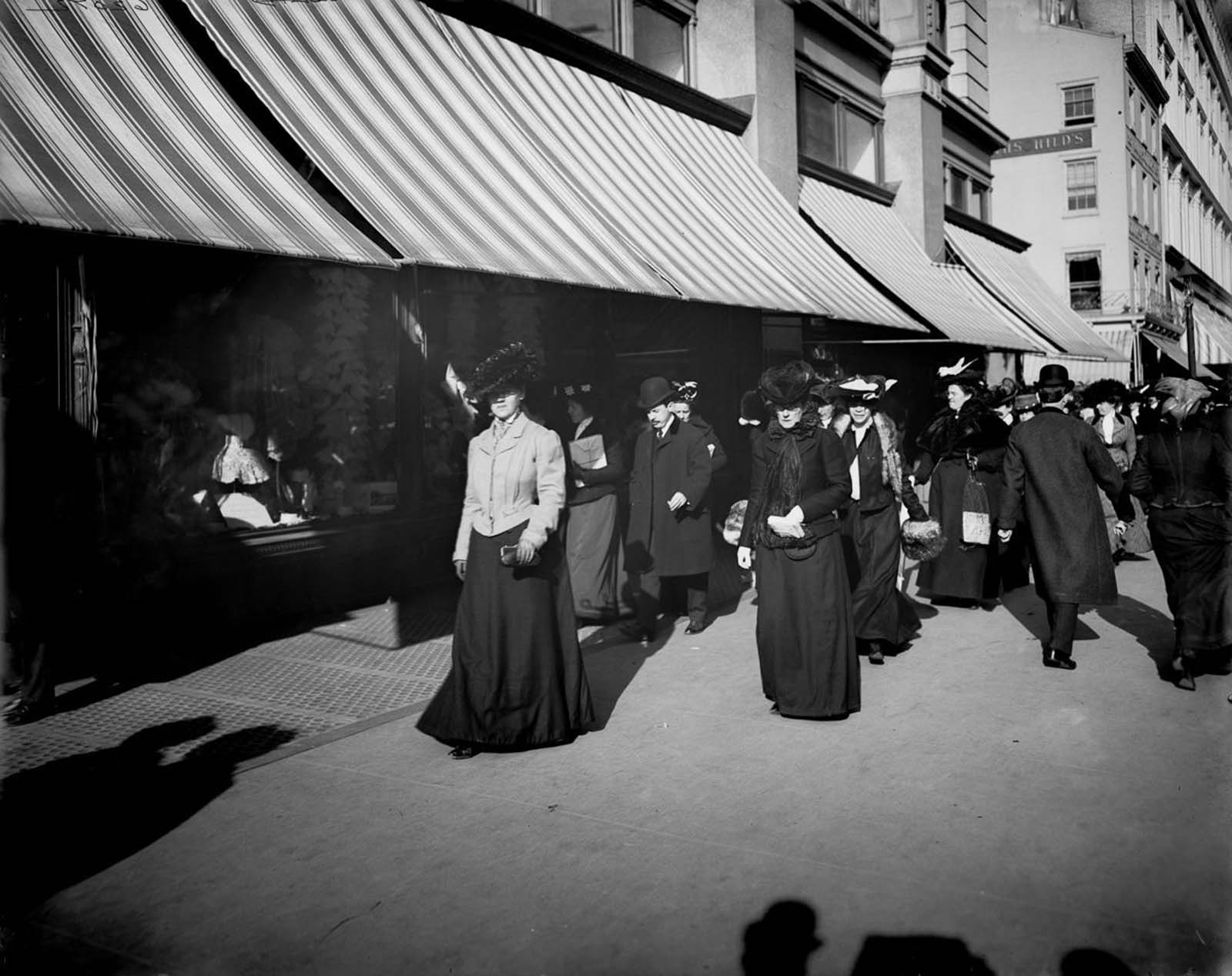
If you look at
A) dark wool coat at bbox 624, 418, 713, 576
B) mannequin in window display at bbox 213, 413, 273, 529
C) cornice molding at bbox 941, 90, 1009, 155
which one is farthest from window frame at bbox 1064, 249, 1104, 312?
mannequin in window display at bbox 213, 413, 273, 529

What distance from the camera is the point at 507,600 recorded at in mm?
5367

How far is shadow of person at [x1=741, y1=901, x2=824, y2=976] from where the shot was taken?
10.5ft

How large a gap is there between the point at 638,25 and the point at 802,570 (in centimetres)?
932

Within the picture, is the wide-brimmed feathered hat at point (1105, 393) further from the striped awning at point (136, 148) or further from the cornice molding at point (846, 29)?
the striped awning at point (136, 148)

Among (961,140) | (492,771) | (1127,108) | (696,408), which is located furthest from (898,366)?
(1127,108)

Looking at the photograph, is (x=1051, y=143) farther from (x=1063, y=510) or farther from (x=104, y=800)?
(x=104, y=800)

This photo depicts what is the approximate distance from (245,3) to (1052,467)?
6.50m

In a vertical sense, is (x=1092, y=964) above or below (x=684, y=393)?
below

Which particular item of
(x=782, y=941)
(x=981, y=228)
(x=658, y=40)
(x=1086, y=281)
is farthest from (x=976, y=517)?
(x=1086, y=281)

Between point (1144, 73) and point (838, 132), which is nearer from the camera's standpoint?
point (838, 132)

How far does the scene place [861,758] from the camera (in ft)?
17.0

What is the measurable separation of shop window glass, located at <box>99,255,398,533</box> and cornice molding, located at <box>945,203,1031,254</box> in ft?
44.5

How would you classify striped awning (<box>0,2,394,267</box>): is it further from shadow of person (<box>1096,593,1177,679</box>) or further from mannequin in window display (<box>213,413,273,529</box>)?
shadow of person (<box>1096,593,1177,679</box>)

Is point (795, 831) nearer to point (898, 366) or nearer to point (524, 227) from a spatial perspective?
point (524, 227)
